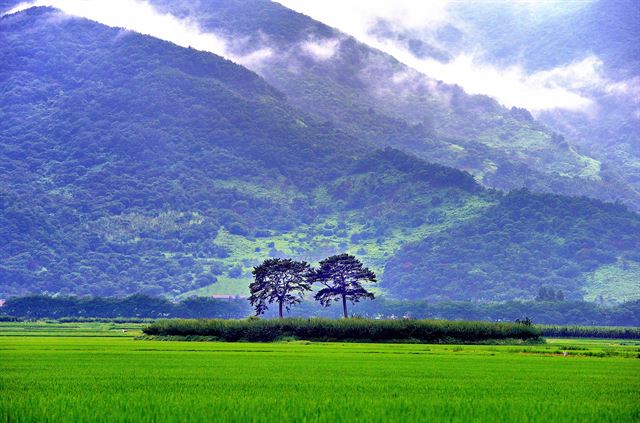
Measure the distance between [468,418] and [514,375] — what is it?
78.1 feet

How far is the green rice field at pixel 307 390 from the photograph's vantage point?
27766 millimetres

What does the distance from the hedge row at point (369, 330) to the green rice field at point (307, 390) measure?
131ft

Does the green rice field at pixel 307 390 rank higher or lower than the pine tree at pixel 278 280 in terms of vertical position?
lower

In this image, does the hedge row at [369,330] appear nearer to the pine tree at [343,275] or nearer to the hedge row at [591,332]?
the pine tree at [343,275]

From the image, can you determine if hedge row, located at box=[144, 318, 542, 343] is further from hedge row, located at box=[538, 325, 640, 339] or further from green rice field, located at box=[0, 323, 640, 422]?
hedge row, located at box=[538, 325, 640, 339]


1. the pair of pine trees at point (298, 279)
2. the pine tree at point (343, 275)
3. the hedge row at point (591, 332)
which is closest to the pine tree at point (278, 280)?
the pair of pine trees at point (298, 279)

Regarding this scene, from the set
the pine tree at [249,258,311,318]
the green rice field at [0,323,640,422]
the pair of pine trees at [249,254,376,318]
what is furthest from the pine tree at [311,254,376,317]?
the green rice field at [0,323,640,422]

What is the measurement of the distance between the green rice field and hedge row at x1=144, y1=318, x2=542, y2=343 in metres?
40.1

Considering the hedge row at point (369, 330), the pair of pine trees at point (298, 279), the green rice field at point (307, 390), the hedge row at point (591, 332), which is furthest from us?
the hedge row at point (591, 332)

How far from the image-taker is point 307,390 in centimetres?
3775

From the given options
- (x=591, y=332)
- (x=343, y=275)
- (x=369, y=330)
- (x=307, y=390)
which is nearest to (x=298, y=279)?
(x=343, y=275)

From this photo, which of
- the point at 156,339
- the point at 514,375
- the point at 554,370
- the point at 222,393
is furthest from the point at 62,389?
the point at 156,339

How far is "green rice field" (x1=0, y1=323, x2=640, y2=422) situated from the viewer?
27766 mm

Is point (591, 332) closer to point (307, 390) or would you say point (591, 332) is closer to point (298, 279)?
point (298, 279)
